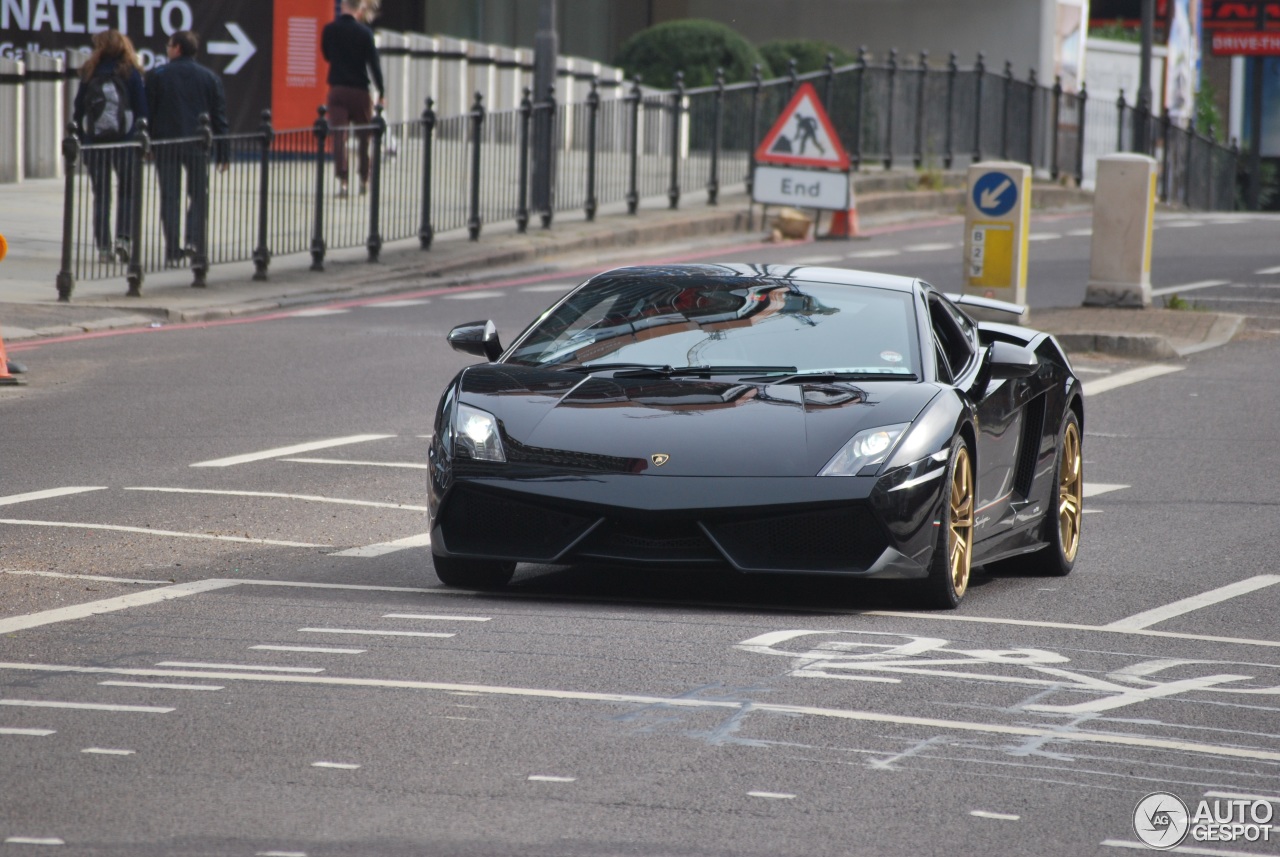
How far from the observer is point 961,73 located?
112 feet

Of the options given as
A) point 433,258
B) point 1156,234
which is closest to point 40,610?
point 433,258

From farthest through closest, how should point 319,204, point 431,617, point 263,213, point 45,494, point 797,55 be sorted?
1. point 797,55
2. point 319,204
3. point 263,213
4. point 45,494
5. point 431,617

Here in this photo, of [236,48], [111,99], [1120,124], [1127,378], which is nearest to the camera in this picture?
[1127,378]

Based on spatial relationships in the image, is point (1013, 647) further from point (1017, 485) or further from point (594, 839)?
point (594, 839)

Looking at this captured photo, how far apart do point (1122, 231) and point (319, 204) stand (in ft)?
24.1

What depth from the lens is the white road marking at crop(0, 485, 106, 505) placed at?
10.2 meters

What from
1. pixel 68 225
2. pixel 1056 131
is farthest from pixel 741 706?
pixel 1056 131

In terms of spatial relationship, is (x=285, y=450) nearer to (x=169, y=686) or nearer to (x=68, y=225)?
(x=169, y=686)

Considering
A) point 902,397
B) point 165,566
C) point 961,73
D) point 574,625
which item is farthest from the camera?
point 961,73

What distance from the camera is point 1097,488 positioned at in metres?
11.8

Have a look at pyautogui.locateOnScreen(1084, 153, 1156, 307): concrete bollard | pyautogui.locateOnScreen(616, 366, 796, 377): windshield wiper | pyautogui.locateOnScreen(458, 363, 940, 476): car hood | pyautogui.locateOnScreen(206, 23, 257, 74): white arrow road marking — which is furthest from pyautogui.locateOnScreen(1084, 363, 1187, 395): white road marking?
pyautogui.locateOnScreen(206, 23, 257, 74): white arrow road marking

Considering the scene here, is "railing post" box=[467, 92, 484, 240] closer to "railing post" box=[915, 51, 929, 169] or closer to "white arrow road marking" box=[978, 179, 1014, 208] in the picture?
"white arrow road marking" box=[978, 179, 1014, 208]

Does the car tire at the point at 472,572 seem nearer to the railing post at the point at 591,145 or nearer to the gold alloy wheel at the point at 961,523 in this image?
the gold alloy wheel at the point at 961,523

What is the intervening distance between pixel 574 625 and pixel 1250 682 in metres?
2.21
